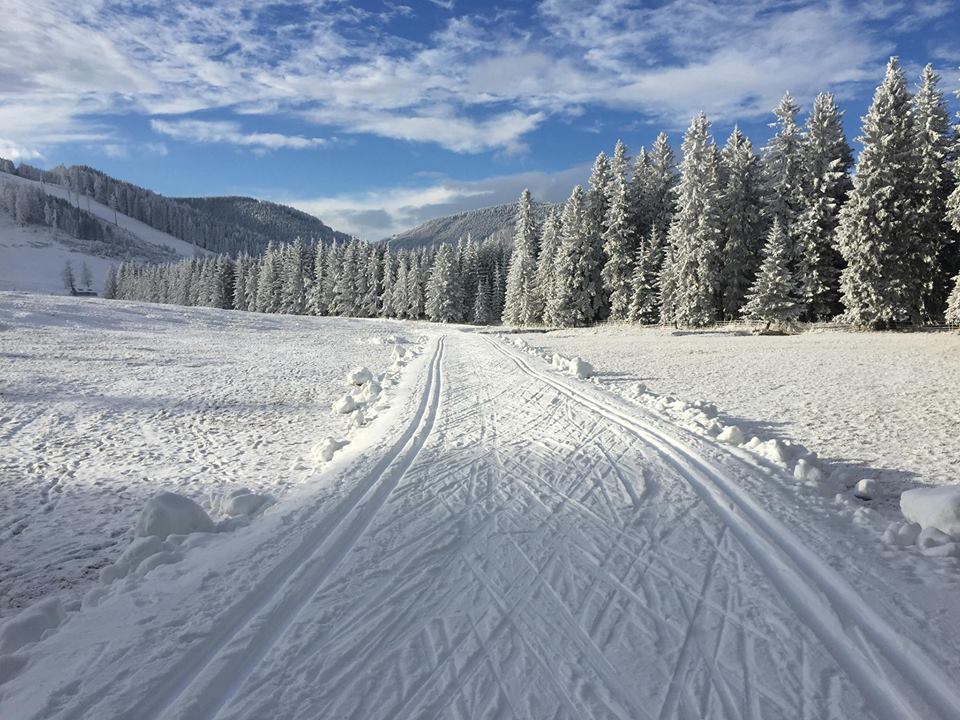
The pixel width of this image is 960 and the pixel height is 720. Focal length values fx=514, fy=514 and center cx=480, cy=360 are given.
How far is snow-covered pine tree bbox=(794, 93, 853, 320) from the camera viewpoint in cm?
2994

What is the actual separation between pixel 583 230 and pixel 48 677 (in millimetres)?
44275

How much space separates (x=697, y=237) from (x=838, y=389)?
76.9 feet

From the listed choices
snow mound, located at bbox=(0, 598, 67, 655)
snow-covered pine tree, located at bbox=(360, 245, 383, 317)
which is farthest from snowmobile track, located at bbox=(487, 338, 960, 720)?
snow-covered pine tree, located at bbox=(360, 245, 383, 317)

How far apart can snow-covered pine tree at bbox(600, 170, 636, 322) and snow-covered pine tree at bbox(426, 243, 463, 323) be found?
24.6 m

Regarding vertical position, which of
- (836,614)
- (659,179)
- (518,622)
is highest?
(659,179)

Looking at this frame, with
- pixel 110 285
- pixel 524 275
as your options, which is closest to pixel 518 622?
pixel 524 275

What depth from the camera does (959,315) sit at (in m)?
17.8

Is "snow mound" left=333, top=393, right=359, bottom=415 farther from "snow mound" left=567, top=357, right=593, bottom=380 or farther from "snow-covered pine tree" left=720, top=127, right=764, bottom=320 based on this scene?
"snow-covered pine tree" left=720, top=127, right=764, bottom=320

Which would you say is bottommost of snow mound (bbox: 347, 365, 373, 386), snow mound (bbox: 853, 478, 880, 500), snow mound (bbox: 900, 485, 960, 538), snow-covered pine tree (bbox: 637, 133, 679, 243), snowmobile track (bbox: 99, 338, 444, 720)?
snowmobile track (bbox: 99, 338, 444, 720)

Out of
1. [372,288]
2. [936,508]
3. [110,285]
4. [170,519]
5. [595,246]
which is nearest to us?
[936,508]

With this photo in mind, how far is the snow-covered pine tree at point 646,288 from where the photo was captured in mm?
38469

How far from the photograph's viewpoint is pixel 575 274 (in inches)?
1726

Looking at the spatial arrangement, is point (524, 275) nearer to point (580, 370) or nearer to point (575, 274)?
point (575, 274)

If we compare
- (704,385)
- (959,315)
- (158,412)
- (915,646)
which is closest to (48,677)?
(915,646)
